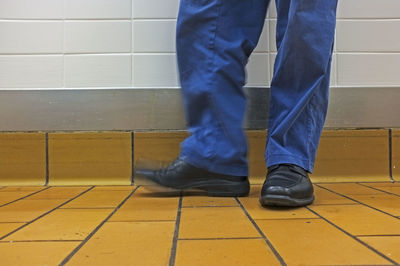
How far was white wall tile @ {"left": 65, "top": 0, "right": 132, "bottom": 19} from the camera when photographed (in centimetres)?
111

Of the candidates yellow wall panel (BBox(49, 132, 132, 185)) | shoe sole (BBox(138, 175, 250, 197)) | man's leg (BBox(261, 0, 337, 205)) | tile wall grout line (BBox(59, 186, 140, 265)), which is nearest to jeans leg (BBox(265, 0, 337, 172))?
man's leg (BBox(261, 0, 337, 205))

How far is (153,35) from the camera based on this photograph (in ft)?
3.66

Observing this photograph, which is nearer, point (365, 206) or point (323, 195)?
point (365, 206)

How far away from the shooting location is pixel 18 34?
1.10m

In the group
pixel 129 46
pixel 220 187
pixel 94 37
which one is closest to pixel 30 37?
pixel 94 37

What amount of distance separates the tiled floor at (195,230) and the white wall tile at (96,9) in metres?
0.56

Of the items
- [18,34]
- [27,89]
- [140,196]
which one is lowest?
[140,196]

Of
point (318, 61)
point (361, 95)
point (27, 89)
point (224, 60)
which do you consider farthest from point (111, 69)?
point (361, 95)

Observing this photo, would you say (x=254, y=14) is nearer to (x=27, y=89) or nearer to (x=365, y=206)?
(x=365, y=206)

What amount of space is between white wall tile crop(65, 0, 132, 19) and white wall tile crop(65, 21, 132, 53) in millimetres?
22

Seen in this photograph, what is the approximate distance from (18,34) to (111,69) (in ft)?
0.98

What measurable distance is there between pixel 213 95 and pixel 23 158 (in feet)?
2.07

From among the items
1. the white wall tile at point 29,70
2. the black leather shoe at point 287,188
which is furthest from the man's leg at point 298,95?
the white wall tile at point 29,70

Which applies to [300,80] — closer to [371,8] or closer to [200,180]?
[200,180]
